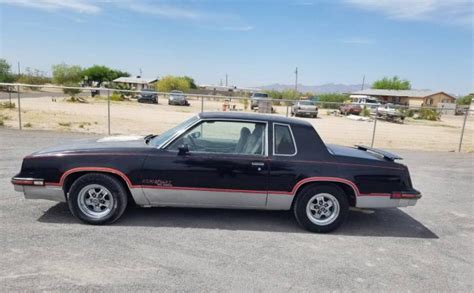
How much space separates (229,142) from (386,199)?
228 centimetres

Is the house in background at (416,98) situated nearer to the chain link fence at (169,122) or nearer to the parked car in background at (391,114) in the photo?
the chain link fence at (169,122)

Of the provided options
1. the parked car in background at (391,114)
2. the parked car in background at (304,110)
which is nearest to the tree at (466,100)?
the parked car in background at (391,114)

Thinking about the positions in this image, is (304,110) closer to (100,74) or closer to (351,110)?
(351,110)

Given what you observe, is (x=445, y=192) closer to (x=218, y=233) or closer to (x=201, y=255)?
(x=218, y=233)

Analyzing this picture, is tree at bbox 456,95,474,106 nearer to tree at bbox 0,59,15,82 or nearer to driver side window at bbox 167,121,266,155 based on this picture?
driver side window at bbox 167,121,266,155

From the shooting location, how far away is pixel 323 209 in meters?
4.43

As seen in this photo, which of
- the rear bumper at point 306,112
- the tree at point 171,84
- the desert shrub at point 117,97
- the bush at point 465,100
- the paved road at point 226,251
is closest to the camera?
the paved road at point 226,251

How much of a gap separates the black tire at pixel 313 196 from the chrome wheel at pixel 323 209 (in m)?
0.02

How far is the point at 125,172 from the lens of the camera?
4109 mm

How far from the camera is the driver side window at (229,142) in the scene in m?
4.29

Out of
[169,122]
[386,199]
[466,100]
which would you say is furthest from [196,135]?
[466,100]

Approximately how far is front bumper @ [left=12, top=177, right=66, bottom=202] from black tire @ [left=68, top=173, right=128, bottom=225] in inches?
7.0

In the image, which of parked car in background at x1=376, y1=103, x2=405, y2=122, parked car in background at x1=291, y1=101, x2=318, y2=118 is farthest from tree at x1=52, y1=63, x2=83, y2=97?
parked car in background at x1=376, y1=103, x2=405, y2=122

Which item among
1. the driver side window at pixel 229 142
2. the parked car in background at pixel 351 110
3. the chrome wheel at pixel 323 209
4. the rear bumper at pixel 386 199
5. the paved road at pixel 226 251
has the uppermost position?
the driver side window at pixel 229 142
